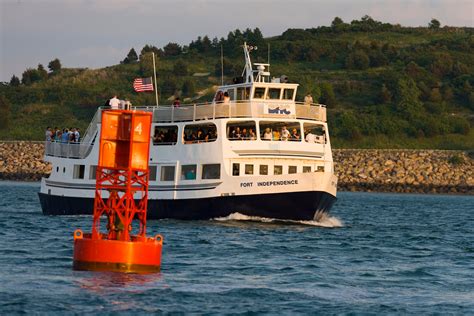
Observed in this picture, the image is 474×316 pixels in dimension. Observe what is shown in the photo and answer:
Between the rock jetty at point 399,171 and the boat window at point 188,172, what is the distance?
185 feet

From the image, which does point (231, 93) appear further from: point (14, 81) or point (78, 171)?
point (14, 81)

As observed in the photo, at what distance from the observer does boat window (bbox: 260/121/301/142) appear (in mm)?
51062

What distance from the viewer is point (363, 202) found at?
267ft

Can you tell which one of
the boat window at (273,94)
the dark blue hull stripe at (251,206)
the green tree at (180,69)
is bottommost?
the dark blue hull stripe at (251,206)

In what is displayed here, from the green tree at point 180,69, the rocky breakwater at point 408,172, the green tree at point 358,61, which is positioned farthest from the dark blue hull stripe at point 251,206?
the green tree at point 358,61

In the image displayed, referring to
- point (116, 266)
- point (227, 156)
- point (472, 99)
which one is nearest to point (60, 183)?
point (227, 156)

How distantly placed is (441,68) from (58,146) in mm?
88666

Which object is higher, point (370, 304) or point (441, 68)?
point (441, 68)

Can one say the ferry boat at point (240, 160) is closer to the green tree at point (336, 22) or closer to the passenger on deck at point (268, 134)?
the passenger on deck at point (268, 134)

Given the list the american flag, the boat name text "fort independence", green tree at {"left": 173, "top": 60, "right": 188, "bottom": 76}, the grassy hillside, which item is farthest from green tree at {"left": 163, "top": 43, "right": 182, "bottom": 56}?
the boat name text "fort independence"

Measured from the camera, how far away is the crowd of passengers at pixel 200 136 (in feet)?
169

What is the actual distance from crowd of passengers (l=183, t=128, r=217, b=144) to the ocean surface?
12.0 feet

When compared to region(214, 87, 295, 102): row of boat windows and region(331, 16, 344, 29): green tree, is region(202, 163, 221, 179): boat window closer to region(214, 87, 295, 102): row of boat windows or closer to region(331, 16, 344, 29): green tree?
→ region(214, 87, 295, 102): row of boat windows

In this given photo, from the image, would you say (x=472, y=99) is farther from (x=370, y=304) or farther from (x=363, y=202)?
(x=370, y=304)
